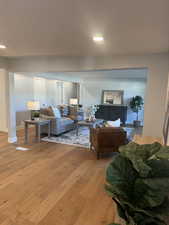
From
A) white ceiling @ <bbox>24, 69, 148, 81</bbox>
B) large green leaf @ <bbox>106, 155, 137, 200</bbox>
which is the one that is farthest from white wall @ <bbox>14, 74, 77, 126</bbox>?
large green leaf @ <bbox>106, 155, 137, 200</bbox>

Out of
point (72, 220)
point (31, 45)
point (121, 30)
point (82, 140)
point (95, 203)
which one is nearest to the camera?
point (72, 220)

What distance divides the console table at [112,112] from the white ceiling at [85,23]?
5.45 metres

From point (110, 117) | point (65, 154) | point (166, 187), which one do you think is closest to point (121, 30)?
point (166, 187)

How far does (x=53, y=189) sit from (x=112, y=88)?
23.0 feet

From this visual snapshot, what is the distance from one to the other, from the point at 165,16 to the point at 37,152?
3.79 metres

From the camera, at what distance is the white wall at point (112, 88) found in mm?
8438

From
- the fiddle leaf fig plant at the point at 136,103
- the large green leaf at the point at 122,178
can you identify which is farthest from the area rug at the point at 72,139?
the large green leaf at the point at 122,178

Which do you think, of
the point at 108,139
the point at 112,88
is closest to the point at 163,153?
the point at 108,139

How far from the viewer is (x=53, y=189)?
2.58 m

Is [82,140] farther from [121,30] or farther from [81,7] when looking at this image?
[81,7]

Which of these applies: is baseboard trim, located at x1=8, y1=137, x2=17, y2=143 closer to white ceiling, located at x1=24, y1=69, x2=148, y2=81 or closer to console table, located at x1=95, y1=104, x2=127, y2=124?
white ceiling, located at x1=24, y1=69, x2=148, y2=81

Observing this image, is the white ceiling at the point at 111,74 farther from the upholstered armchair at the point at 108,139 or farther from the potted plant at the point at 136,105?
the upholstered armchair at the point at 108,139

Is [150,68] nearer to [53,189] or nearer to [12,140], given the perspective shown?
[53,189]

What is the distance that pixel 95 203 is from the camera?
89.7 inches
